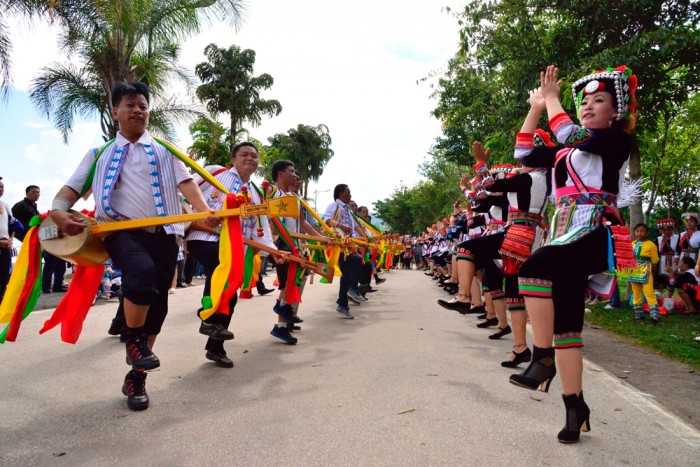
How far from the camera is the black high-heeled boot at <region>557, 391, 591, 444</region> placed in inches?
111

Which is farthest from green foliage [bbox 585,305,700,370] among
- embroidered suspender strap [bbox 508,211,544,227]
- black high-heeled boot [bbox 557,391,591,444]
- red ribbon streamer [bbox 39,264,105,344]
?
red ribbon streamer [bbox 39,264,105,344]

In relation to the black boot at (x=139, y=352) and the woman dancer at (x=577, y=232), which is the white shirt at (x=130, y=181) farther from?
the woman dancer at (x=577, y=232)

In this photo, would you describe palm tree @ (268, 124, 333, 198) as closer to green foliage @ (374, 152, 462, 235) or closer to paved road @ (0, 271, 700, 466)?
green foliage @ (374, 152, 462, 235)

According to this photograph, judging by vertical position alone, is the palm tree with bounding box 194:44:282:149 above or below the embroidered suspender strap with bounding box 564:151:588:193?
above

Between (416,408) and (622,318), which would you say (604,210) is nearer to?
(416,408)

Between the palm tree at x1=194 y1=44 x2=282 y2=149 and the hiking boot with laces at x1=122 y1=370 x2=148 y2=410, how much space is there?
95.4 feet

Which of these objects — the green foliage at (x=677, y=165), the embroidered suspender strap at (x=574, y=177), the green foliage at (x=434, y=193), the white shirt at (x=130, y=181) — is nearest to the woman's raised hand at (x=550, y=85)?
the embroidered suspender strap at (x=574, y=177)

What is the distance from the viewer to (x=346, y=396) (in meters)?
3.64

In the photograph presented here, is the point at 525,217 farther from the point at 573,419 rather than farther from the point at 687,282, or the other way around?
the point at 687,282

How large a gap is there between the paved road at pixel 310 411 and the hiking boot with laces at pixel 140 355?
28cm

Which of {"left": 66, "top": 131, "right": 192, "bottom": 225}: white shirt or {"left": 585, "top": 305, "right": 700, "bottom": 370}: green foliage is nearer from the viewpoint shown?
{"left": 66, "top": 131, "right": 192, "bottom": 225}: white shirt

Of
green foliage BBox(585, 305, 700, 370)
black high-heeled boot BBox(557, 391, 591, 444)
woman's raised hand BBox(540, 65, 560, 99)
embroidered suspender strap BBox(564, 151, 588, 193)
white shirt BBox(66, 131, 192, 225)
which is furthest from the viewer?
green foliage BBox(585, 305, 700, 370)

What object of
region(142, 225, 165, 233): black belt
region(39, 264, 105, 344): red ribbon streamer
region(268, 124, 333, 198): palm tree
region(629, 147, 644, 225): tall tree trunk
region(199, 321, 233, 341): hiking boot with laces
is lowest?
region(199, 321, 233, 341): hiking boot with laces

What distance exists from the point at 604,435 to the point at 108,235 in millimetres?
3308
